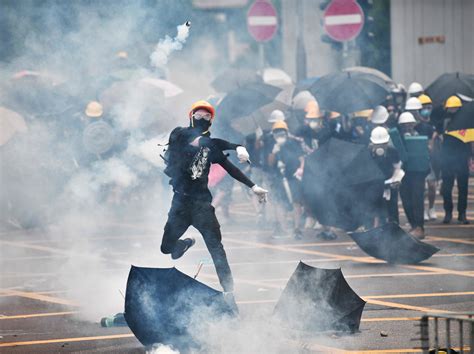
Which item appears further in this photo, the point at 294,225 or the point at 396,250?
the point at 294,225

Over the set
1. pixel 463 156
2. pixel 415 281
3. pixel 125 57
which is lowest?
pixel 415 281

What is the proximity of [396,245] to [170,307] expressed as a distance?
Answer: 14.3 feet

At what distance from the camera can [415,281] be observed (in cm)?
1137

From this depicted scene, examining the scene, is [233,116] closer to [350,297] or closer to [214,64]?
[350,297]

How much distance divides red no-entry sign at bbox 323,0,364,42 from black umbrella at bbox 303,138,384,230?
4752mm

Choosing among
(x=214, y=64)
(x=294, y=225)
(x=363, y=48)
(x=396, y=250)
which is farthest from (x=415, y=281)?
(x=214, y=64)

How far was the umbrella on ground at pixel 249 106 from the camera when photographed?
1688 centimetres

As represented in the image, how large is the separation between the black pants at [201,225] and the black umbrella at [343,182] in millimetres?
4257

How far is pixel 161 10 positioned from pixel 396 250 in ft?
19.6

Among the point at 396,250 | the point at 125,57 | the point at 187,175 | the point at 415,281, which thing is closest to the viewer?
the point at 187,175

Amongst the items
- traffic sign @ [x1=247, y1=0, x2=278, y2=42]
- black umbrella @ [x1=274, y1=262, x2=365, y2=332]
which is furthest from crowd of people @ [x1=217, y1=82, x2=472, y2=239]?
black umbrella @ [x1=274, y1=262, x2=365, y2=332]

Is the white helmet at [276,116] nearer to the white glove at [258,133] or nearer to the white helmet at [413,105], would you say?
the white glove at [258,133]

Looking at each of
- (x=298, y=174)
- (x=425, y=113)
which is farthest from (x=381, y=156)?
(x=425, y=113)

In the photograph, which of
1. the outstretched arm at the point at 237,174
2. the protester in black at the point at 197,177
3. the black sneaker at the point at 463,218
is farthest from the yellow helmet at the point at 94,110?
the outstretched arm at the point at 237,174
